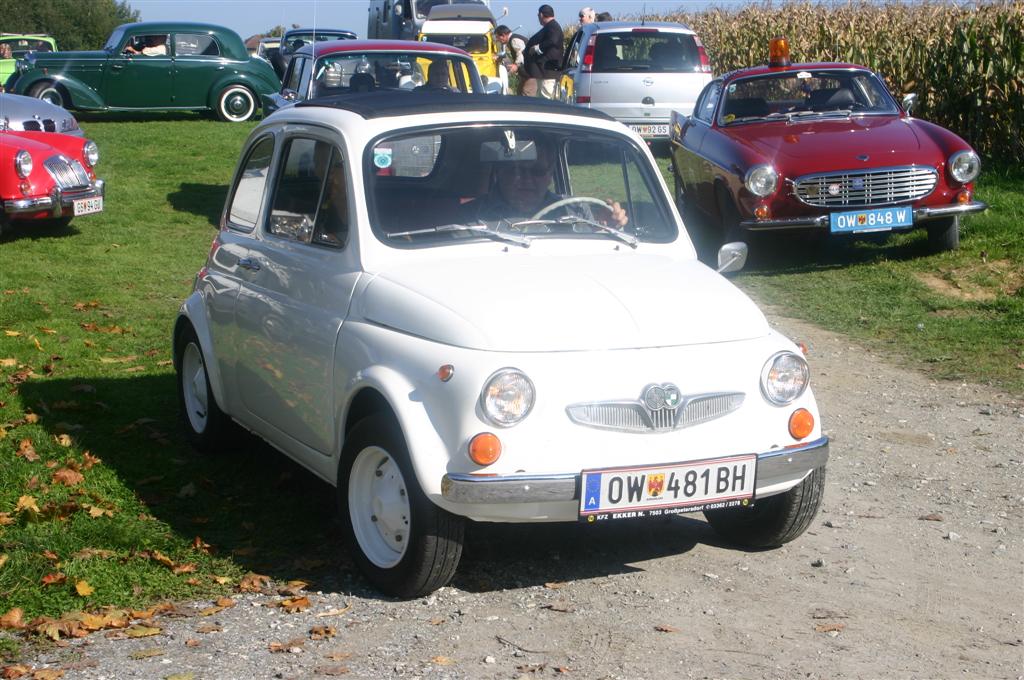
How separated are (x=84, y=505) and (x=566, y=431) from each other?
8.23ft

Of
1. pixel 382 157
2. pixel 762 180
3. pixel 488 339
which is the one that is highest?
pixel 382 157

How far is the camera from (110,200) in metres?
15.8

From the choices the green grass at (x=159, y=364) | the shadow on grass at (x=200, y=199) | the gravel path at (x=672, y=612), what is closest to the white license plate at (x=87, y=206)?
the green grass at (x=159, y=364)

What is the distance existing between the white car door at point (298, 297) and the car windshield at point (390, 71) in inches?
283

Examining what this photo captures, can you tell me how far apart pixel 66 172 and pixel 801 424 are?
34.1 ft

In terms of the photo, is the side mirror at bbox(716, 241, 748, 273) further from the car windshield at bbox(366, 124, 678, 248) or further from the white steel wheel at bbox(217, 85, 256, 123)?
the white steel wheel at bbox(217, 85, 256, 123)

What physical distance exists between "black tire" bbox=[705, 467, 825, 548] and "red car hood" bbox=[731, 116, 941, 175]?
6.34 meters

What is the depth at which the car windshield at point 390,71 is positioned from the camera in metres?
13.0

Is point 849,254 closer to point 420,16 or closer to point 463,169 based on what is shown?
point 463,169

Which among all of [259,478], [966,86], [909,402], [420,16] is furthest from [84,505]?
[420,16]

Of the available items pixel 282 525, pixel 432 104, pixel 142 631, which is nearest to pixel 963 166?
pixel 432 104

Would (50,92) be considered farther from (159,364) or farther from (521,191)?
(521,191)

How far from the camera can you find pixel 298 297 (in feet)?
17.9

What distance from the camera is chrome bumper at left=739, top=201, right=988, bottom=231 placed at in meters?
11.1
